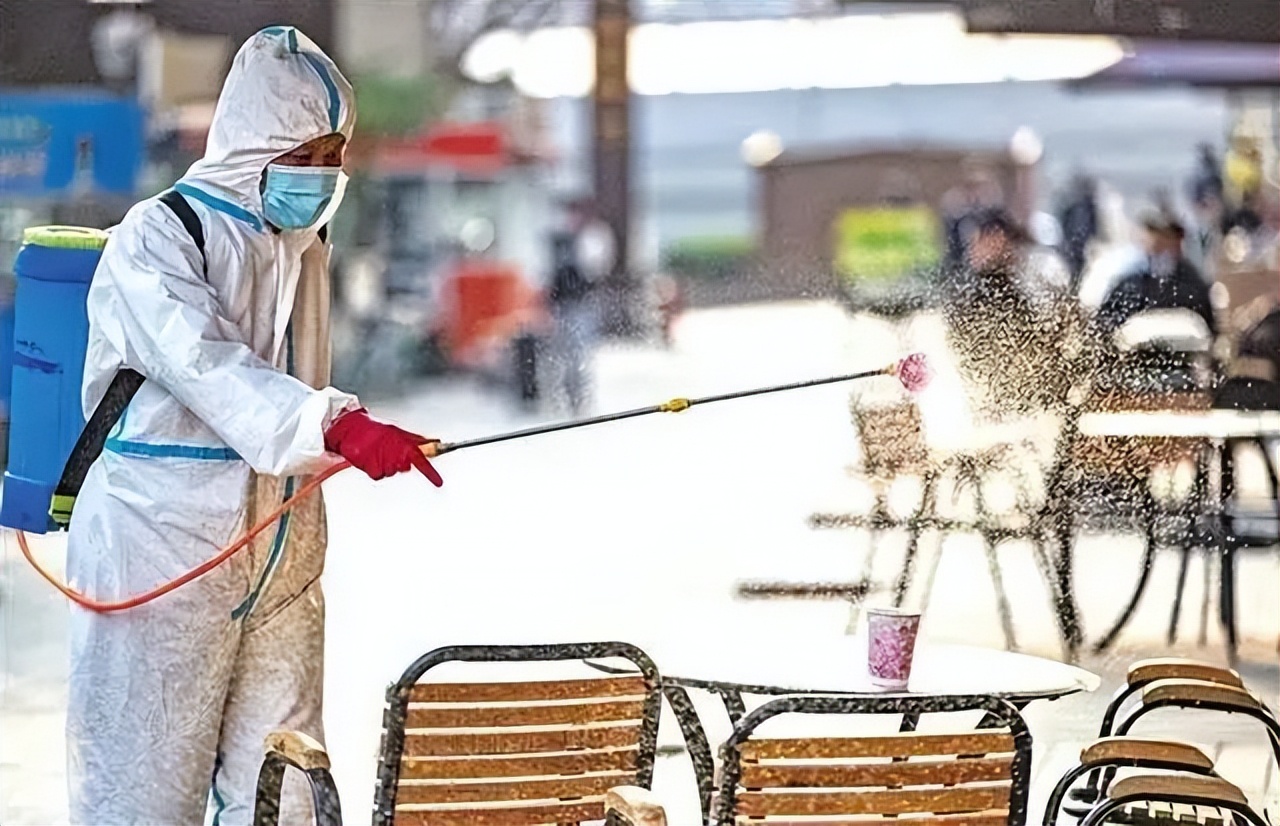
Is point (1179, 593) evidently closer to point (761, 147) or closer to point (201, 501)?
point (761, 147)

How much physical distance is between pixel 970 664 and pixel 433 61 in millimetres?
1717

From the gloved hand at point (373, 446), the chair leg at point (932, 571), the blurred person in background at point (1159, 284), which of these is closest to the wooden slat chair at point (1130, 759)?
the gloved hand at point (373, 446)

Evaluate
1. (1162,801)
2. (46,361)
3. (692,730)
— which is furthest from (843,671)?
(46,361)

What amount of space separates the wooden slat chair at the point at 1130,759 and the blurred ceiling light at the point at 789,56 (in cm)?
164

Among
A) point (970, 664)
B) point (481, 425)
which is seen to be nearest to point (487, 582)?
point (481, 425)

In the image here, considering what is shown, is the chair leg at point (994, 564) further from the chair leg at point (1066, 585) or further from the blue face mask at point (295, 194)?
the blue face mask at point (295, 194)

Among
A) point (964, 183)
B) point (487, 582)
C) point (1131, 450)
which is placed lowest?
point (487, 582)

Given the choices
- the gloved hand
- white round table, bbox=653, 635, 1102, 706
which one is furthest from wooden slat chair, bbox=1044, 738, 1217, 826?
the gloved hand

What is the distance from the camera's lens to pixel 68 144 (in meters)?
4.54

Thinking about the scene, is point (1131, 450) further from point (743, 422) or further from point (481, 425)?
point (481, 425)

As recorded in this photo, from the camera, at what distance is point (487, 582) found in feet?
15.8

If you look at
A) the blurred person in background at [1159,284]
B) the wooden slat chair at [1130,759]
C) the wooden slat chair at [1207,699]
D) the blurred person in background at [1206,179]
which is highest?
the blurred person in background at [1206,179]

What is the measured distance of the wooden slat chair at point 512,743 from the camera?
321 centimetres

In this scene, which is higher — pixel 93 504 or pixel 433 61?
pixel 433 61
